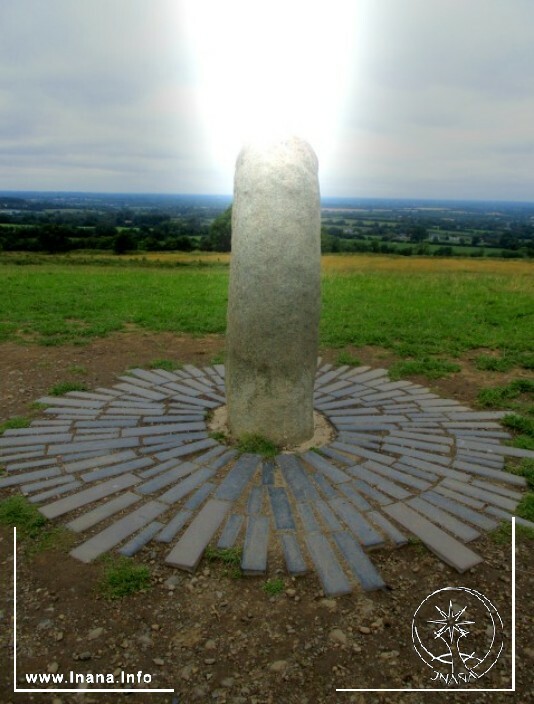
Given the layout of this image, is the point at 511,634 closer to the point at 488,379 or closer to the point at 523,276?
→ the point at 488,379

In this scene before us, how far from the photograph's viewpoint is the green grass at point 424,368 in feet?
20.4

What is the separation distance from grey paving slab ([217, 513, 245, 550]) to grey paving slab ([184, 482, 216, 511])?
27 centimetres

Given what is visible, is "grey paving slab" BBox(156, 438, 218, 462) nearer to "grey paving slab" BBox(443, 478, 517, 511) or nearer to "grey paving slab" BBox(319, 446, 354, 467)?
"grey paving slab" BBox(319, 446, 354, 467)

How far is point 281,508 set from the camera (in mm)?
3426

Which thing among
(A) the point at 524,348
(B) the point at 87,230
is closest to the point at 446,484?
(A) the point at 524,348

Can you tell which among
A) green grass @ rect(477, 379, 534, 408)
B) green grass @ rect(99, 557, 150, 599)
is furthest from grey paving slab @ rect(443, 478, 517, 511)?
green grass @ rect(99, 557, 150, 599)

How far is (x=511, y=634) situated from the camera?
2545 millimetres

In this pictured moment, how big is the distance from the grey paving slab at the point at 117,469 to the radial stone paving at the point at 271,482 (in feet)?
0.04

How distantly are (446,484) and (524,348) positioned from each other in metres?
4.23

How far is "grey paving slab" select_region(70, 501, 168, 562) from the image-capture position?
3.05 metres

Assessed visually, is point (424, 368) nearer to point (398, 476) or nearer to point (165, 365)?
point (398, 476)

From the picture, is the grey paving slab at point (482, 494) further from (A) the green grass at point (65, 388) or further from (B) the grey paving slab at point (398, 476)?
(A) the green grass at point (65, 388)

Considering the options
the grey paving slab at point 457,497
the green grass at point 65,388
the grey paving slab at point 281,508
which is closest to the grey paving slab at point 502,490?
the grey paving slab at point 457,497

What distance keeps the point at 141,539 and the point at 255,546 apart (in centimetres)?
66
